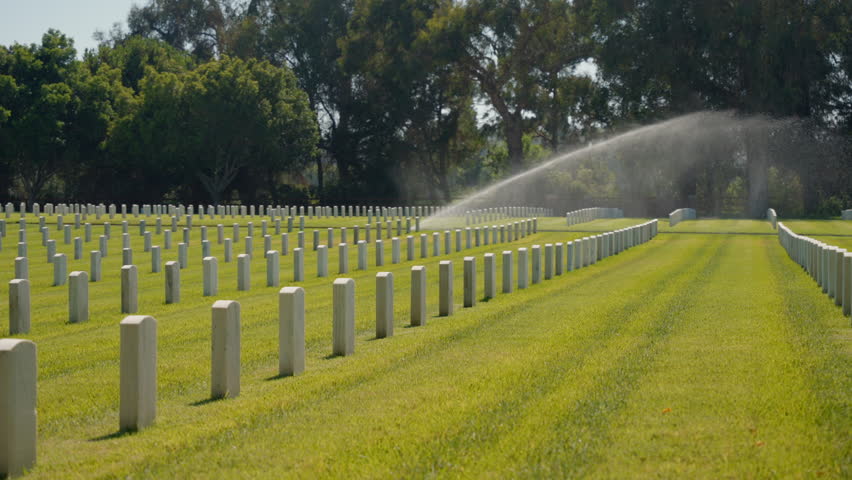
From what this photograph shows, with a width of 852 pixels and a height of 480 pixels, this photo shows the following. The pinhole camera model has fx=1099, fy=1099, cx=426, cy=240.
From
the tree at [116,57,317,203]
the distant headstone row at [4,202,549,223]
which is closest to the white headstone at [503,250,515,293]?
the distant headstone row at [4,202,549,223]

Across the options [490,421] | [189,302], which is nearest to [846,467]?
[490,421]

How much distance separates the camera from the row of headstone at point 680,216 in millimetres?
56366

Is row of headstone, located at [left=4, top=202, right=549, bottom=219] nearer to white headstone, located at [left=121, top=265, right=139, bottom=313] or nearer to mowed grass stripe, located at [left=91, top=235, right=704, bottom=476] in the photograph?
white headstone, located at [left=121, top=265, right=139, bottom=313]

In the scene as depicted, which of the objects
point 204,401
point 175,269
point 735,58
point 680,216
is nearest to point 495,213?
point 680,216

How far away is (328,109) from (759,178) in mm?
39004

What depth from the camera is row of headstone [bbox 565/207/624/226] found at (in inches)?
2226

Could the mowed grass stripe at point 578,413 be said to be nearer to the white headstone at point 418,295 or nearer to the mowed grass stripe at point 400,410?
the mowed grass stripe at point 400,410

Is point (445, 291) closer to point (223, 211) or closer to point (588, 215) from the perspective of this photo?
point (588, 215)

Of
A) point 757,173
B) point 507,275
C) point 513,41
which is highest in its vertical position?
point 513,41

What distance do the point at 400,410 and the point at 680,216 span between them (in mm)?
55422

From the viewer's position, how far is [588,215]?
207ft

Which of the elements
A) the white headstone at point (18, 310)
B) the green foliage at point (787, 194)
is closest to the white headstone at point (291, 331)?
the white headstone at point (18, 310)

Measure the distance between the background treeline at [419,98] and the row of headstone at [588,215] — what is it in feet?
21.6

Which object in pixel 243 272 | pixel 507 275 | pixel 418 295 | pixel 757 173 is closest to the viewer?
pixel 418 295
